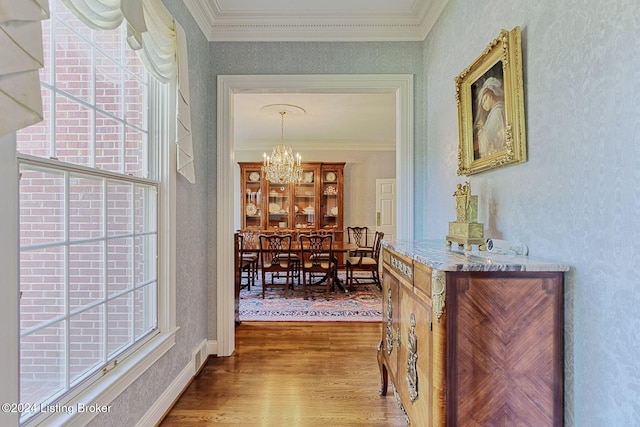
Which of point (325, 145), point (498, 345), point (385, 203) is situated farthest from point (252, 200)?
point (498, 345)

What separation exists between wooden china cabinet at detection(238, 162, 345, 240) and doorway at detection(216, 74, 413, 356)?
3698mm

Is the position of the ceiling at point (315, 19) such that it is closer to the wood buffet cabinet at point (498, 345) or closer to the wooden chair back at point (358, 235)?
the wood buffet cabinet at point (498, 345)

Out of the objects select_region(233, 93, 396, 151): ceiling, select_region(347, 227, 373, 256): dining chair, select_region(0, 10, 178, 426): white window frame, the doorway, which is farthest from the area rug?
select_region(233, 93, 396, 151): ceiling

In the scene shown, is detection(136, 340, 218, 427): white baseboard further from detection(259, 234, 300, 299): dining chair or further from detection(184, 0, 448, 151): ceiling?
detection(184, 0, 448, 151): ceiling

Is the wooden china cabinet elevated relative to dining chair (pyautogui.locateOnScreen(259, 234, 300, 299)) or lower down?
elevated

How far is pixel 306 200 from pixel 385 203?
1.71 meters

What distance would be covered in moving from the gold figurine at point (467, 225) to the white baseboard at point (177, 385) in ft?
6.21

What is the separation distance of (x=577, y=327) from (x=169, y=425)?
209 cm

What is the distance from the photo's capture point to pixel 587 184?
3.37ft

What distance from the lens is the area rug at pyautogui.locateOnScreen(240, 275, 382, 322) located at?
3.60 m

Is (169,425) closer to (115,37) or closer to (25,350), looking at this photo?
(25,350)

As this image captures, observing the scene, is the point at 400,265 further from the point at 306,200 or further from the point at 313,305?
the point at 306,200

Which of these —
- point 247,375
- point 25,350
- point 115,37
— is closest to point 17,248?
point 25,350

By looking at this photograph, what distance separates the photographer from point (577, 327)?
42.4 inches
